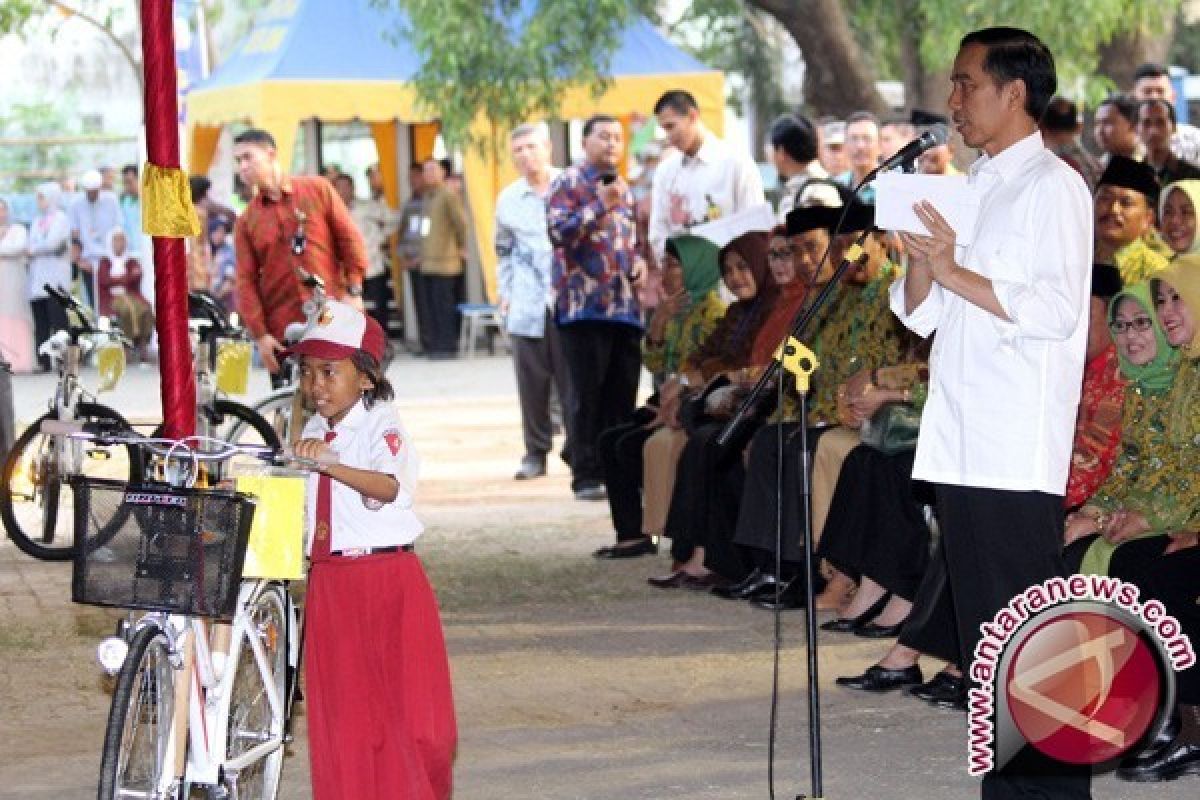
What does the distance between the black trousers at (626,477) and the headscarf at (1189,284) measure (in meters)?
4.59

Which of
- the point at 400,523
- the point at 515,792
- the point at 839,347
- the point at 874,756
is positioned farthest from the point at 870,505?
the point at 400,523

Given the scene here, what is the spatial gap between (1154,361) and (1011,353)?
6.41 ft

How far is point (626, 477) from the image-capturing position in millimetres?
11898

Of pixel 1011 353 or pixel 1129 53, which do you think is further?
pixel 1129 53

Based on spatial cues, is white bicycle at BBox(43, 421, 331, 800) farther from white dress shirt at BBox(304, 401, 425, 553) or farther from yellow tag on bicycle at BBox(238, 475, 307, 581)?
white dress shirt at BBox(304, 401, 425, 553)

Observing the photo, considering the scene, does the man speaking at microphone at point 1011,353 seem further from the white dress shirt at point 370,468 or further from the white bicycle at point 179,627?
the white bicycle at point 179,627

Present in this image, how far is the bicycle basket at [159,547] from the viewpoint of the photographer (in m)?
5.76

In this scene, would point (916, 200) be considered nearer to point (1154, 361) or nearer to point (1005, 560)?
point (1005, 560)

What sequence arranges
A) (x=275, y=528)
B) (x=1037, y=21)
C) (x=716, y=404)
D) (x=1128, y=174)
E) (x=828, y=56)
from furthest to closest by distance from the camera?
(x=1037, y=21), (x=828, y=56), (x=716, y=404), (x=1128, y=174), (x=275, y=528)

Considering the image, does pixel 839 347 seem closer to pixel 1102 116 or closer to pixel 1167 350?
pixel 1167 350

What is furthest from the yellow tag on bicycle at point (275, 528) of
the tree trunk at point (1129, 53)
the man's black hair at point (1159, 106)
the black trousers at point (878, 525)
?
the tree trunk at point (1129, 53)

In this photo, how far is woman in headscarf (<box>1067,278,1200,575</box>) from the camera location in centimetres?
750

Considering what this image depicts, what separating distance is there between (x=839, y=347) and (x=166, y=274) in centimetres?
373

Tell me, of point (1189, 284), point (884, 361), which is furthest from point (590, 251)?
point (1189, 284)
